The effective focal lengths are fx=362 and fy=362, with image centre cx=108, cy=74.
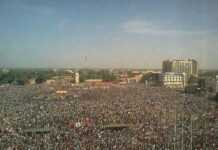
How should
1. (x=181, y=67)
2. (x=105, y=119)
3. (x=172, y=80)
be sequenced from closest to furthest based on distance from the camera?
(x=105, y=119) → (x=172, y=80) → (x=181, y=67)

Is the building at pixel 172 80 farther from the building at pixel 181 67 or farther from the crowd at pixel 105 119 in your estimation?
the crowd at pixel 105 119

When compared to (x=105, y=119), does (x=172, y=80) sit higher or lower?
higher

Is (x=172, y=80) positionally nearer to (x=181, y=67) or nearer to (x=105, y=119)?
(x=181, y=67)

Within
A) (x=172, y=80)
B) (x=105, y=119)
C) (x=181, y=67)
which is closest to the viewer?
(x=105, y=119)

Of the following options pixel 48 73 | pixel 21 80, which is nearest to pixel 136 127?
pixel 48 73

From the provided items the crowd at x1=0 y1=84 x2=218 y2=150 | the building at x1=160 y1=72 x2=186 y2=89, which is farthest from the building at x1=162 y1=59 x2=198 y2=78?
the crowd at x1=0 y1=84 x2=218 y2=150

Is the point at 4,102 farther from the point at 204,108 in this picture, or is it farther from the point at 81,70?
the point at 204,108

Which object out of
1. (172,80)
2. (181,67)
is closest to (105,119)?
(172,80)
